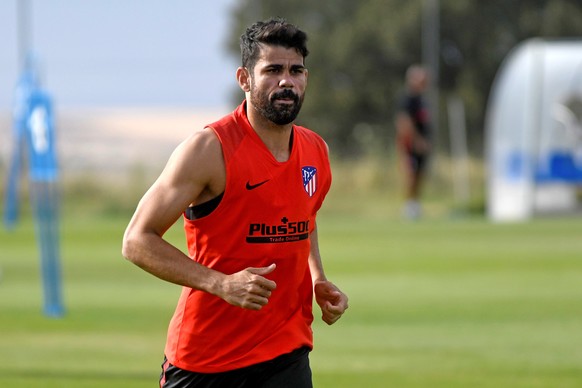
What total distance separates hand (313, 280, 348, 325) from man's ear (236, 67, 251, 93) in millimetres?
968

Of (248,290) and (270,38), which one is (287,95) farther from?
(248,290)

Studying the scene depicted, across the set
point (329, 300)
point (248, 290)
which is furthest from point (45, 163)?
point (248, 290)

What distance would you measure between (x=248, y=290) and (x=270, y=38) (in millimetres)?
1094

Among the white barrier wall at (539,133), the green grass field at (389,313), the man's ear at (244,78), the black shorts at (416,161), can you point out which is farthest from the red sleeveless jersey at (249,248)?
the white barrier wall at (539,133)

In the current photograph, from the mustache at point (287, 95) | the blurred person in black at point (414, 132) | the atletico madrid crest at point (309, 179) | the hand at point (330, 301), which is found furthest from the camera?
the blurred person in black at point (414, 132)

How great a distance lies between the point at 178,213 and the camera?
5.84m

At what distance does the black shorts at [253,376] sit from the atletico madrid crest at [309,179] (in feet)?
2.28

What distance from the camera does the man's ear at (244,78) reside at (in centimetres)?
610

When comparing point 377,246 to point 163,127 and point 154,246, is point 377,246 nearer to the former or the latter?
point 154,246

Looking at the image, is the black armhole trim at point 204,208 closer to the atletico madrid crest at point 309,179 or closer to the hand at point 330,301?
the atletico madrid crest at point 309,179

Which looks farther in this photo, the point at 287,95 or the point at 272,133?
the point at 272,133

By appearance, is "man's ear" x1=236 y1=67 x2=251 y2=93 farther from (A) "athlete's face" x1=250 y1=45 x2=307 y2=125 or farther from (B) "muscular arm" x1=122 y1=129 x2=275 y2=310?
(B) "muscular arm" x1=122 y1=129 x2=275 y2=310

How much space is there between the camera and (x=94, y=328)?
1355cm

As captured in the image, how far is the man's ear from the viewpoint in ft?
20.0
